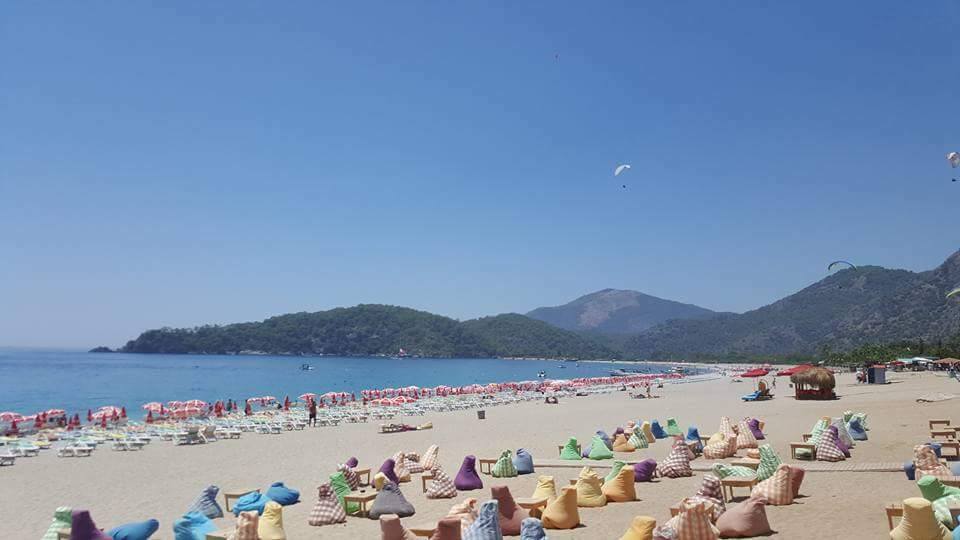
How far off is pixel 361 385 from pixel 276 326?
116824mm

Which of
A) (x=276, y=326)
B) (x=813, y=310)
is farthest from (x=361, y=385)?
(x=813, y=310)

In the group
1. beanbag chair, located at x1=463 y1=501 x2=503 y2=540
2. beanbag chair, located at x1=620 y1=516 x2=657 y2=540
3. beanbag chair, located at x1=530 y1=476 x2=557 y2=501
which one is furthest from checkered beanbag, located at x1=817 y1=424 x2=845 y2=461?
beanbag chair, located at x1=463 y1=501 x2=503 y2=540

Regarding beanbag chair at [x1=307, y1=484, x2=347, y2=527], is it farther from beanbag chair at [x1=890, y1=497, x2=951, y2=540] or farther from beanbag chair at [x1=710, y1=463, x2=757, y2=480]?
beanbag chair at [x1=890, y1=497, x2=951, y2=540]

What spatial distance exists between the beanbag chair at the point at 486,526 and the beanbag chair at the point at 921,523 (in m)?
4.12

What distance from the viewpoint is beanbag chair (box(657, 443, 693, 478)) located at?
12453mm

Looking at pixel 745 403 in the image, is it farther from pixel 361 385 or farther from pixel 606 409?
pixel 361 385

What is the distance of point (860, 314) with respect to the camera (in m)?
138

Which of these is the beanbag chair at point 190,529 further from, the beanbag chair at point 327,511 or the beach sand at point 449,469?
the beanbag chair at point 327,511

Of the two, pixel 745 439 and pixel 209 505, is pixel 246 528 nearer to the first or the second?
pixel 209 505

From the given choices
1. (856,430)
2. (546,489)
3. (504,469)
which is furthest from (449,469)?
(856,430)

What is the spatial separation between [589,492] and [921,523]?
14.5ft

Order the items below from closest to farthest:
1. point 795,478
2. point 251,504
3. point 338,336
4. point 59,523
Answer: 1. point 59,523
2. point 795,478
3. point 251,504
4. point 338,336

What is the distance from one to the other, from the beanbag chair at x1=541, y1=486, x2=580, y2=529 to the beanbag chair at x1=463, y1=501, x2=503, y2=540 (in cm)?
154

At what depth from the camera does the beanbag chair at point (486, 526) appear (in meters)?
7.75
